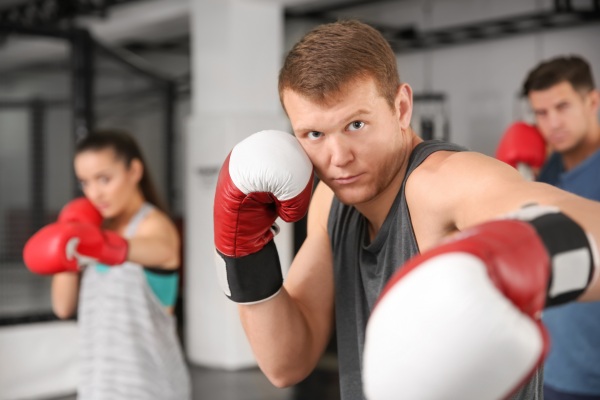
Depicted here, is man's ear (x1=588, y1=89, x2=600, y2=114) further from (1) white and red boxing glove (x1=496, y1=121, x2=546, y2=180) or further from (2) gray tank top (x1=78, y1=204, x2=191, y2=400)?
(2) gray tank top (x1=78, y1=204, x2=191, y2=400)

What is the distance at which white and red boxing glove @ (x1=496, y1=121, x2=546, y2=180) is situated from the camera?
2959mm

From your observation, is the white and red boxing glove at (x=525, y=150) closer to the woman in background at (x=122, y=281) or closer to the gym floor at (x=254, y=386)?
the woman in background at (x=122, y=281)

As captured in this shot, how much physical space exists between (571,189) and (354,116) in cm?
156

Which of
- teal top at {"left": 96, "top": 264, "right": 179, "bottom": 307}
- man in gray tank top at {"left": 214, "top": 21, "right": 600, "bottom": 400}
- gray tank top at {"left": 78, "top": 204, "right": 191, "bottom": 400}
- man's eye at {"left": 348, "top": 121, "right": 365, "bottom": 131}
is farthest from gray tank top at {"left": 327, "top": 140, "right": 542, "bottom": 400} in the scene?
teal top at {"left": 96, "top": 264, "right": 179, "bottom": 307}

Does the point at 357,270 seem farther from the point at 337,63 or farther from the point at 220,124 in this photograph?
the point at 220,124

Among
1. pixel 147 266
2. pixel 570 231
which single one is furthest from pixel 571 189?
pixel 570 231

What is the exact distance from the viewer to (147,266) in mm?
2596

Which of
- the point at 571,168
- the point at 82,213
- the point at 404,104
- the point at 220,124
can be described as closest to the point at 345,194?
the point at 404,104

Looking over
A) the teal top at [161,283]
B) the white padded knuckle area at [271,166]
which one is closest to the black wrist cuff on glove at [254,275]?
the white padded knuckle area at [271,166]

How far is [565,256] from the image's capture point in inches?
29.6

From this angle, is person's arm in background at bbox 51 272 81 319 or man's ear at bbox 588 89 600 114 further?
person's arm in background at bbox 51 272 81 319

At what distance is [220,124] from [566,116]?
11.1ft

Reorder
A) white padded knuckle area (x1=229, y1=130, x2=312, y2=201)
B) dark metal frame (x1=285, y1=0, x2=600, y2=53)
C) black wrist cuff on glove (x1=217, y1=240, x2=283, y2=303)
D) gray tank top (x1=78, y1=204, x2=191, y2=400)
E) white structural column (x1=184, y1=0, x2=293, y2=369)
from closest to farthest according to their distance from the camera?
white padded knuckle area (x1=229, y1=130, x2=312, y2=201)
black wrist cuff on glove (x1=217, y1=240, x2=283, y2=303)
gray tank top (x1=78, y1=204, x2=191, y2=400)
white structural column (x1=184, y1=0, x2=293, y2=369)
dark metal frame (x1=285, y1=0, x2=600, y2=53)

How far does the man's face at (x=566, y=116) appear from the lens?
101 inches
